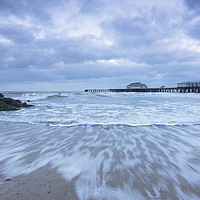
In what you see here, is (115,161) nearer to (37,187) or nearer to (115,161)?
(115,161)

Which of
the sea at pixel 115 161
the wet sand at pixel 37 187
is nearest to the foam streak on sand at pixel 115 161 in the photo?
the sea at pixel 115 161

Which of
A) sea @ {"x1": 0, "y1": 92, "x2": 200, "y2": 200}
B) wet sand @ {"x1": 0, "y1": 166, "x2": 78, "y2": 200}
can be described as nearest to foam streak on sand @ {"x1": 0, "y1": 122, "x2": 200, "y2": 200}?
sea @ {"x1": 0, "y1": 92, "x2": 200, "y2": 200}


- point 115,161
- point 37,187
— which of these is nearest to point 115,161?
point 115,161

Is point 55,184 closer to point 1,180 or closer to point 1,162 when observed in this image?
point 1,180

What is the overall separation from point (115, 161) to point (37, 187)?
48.3 inches

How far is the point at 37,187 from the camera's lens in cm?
155

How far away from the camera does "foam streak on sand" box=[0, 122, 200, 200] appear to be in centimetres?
155

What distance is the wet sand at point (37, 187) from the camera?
4.61 ft

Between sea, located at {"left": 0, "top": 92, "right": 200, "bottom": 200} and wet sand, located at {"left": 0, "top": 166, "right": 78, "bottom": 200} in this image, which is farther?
sea, located at {"left": 0, "top": 92, "right": 200, "bottom": 200}

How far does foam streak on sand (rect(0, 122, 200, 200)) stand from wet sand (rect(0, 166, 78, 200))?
0.10 metres

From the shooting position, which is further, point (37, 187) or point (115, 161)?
point (115, 161)

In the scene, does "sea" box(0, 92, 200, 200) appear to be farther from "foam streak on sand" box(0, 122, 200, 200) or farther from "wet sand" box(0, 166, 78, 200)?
Result: "wet sand" box(0, 166, 78, 200)

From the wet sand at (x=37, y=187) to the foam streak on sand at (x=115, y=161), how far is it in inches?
3.9

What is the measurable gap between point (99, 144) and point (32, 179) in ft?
5.19
